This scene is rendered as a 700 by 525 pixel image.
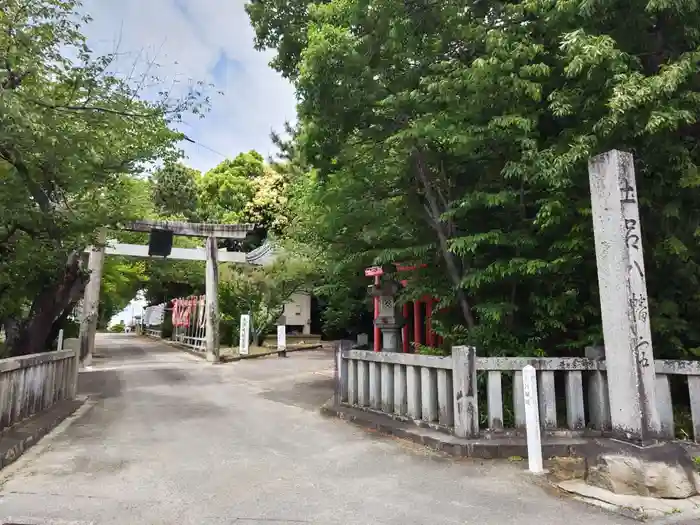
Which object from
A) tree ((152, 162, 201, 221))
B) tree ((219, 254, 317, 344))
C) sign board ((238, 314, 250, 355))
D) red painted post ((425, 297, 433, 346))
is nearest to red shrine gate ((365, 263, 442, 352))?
red painted post ((425, 297, 433, 346))

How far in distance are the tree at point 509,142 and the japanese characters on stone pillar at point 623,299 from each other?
0.63 m

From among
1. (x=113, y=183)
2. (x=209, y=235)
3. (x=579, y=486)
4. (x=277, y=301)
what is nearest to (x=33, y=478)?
(x=579, y=486)

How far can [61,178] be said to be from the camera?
27.6 ft

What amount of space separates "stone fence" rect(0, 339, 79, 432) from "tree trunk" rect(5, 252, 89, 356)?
0.77 meters

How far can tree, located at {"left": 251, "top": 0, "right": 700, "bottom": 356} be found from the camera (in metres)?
5.56

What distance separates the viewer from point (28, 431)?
648cm

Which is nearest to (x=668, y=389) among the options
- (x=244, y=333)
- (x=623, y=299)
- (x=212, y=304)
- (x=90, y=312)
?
(x=623, y=299)

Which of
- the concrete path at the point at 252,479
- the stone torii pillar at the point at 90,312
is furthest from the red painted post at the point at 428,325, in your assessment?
the stone torii pillar at the point at 90,312

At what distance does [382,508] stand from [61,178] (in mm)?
7464

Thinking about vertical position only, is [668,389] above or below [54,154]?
below

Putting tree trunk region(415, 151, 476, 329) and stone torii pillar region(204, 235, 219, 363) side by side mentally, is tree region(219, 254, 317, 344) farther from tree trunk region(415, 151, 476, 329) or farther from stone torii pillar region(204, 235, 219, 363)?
tree trunk region(415, 151, 476, 329)

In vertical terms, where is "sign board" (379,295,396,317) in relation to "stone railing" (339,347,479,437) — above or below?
above

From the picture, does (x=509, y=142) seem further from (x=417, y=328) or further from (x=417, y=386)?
(x=417, y=328)

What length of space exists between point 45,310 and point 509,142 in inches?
377
